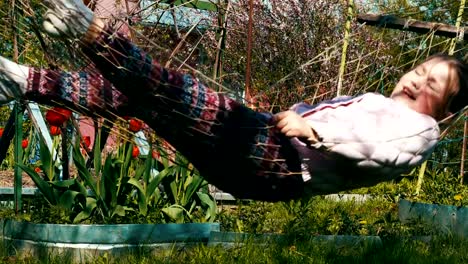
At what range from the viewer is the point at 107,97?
2656 mm

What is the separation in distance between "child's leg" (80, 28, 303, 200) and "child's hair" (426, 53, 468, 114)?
570 millimetres

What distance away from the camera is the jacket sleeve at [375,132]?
2541mm

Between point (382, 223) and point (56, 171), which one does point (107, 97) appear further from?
point (382, 223)

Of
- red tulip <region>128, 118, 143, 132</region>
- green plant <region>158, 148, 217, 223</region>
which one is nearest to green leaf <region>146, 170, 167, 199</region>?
green plant <region>158, 148, 217, 223</region>

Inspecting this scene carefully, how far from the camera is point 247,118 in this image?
8.55 feet

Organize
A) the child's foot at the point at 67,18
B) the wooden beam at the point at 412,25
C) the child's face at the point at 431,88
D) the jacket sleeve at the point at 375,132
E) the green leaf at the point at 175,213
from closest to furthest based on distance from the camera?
the child's foot at the point at 67,18, the jacket sleeve at the point at 375,132, the child's face at the point at 431,88, the wooden beam at the point at 412,25, the green leaf at the point at 175,213

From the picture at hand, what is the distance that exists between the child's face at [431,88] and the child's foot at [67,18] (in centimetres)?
106

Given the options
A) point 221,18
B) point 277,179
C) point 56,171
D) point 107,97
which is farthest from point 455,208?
point 107,97

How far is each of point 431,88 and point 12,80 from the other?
1.31 meters

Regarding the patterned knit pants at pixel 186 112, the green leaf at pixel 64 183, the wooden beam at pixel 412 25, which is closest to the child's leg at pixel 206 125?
the patterned knit pants at pixel 186 112

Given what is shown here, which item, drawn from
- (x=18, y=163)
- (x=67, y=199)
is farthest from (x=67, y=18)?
(x=18, y=163)

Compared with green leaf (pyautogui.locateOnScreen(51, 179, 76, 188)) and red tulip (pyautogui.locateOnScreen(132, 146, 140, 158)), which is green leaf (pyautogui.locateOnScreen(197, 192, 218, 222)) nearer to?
red tulip (pyautogui.locateOnScreen(132, 146, 140, 158))

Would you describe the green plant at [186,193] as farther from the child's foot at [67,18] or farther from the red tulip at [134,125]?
the child's foot at [67,18]

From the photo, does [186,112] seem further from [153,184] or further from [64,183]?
[64,183]
